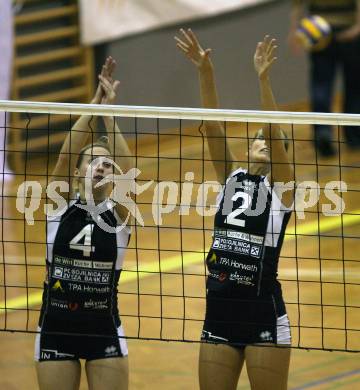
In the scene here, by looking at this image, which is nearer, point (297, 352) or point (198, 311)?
point (297, 352)

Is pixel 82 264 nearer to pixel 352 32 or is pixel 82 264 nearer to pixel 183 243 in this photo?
pixel 183 243

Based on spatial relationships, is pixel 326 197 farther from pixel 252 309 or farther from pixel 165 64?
pixel 252 309

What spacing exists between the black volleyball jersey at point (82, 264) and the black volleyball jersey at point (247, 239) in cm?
48

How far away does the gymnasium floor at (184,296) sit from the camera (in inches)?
245

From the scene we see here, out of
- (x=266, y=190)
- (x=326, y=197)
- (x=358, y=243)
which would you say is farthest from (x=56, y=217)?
(x=326, y=197)

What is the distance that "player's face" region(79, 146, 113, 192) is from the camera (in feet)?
15.9

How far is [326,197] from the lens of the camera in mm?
9250

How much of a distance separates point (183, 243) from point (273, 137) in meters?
3.86

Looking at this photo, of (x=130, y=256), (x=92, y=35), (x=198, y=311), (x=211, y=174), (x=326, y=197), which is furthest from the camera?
(x=92, y=35)

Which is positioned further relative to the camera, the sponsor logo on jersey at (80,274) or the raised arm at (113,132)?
the raised arm at (113,132)

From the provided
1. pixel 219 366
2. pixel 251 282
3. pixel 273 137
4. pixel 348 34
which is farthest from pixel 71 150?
pixel 348 34

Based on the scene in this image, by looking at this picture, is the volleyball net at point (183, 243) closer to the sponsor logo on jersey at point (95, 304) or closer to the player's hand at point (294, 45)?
the sponsor logo on jersey at point (95, 304)

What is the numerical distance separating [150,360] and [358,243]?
2628 mm

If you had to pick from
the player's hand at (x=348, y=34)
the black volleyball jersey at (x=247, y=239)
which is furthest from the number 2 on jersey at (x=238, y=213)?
the player's hand at (x=348, y=34)
